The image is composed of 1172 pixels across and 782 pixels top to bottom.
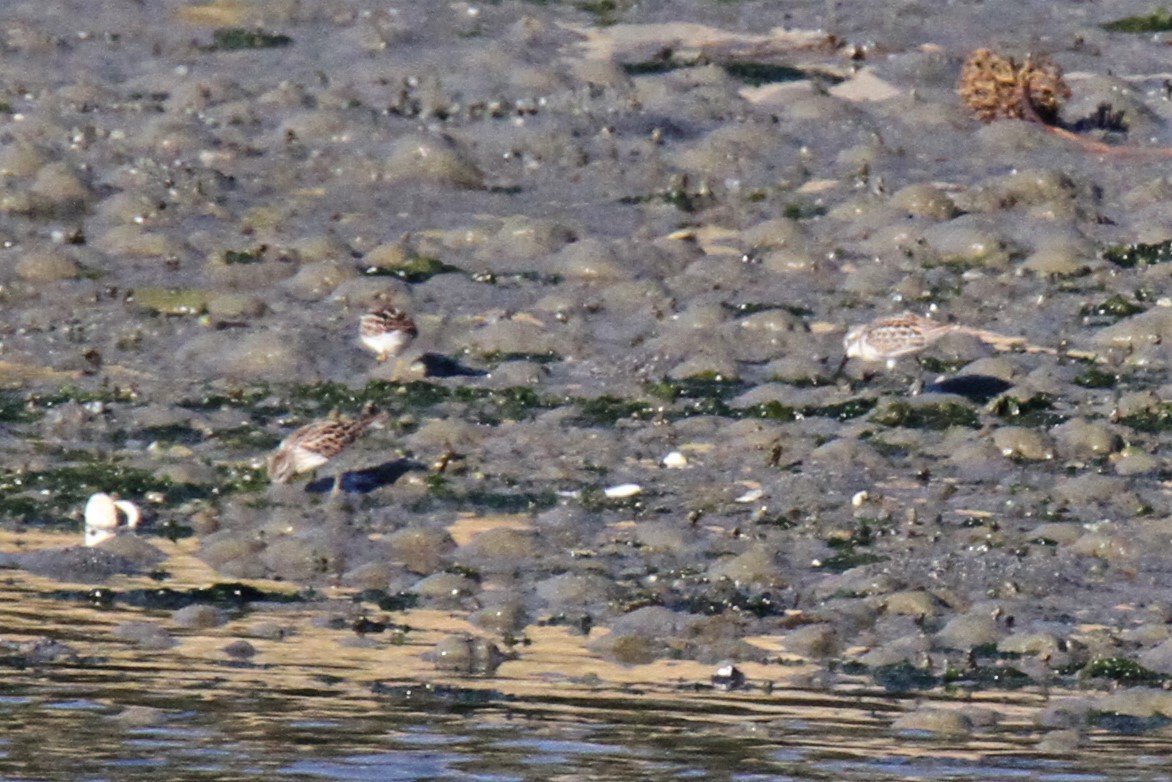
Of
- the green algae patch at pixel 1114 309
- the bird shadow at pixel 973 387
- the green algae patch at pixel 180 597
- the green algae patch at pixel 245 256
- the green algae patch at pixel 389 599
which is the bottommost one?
the green algae patch at pixel 389 599

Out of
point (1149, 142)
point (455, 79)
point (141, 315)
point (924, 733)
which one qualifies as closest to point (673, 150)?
point (455, 79)

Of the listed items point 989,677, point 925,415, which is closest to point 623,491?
point 925,415

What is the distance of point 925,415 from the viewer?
39.0 ft

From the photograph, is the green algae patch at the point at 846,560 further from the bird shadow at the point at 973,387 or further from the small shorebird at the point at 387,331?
the small shorebird at the point at 387,331

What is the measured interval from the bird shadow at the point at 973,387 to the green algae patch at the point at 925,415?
0.17m

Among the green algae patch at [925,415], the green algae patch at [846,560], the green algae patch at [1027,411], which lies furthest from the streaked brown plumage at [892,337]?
the green algae patch at [846,560]

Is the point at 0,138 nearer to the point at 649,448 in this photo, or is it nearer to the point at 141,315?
the point at 141,315

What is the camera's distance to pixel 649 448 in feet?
38.0

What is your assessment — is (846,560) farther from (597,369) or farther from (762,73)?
(762,73)

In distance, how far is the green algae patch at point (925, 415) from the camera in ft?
38.7

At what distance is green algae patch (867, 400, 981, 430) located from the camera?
38.7ft

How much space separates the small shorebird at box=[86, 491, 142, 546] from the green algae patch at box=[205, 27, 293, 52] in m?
8.66

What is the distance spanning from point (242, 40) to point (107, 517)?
8.99 meters

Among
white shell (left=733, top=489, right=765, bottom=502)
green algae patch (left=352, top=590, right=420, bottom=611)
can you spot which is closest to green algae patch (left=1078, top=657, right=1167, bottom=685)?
white shell (left=733, top=489, right=765, bottom=502)
